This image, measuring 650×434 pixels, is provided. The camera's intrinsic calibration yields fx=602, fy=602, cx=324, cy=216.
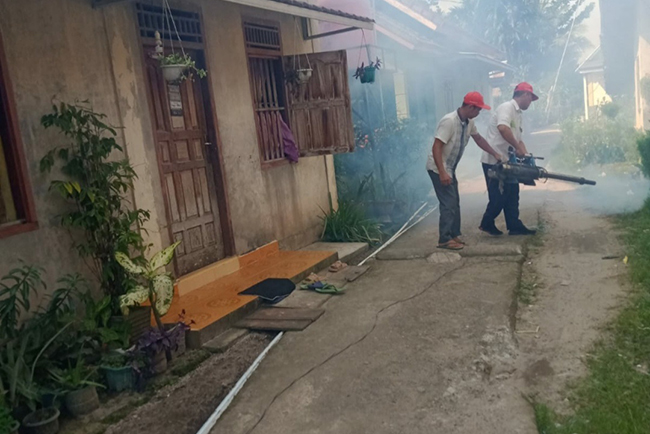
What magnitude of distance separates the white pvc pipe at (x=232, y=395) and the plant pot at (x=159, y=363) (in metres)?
0.62

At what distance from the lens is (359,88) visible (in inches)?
483

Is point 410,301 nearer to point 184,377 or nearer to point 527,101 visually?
point 184,377

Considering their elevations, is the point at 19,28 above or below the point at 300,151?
above

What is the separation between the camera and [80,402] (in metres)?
3.93

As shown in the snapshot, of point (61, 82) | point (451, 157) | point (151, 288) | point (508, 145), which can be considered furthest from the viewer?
point (508, 145)

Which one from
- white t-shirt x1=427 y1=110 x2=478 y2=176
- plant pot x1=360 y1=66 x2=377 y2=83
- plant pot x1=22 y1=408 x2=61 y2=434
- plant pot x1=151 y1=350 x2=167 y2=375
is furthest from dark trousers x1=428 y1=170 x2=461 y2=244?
plant pot x1=22 y1=408 x2=61 y2=434

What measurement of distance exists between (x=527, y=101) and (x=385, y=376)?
506 centimetres

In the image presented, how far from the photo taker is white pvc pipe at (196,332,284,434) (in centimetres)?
371

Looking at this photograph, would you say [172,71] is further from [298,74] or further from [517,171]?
[517,171]

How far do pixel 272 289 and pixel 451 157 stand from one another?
293 cm

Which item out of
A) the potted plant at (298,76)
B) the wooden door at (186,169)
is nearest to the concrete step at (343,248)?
the wooden door at (186,169)

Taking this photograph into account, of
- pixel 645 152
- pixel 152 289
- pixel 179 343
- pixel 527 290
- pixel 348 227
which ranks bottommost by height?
pixel 527 290

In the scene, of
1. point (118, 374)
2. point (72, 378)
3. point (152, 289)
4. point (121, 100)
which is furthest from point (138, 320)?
point (121, 100)

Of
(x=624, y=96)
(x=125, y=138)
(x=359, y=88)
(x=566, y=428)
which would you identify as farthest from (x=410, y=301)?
(x=624, y=96)
